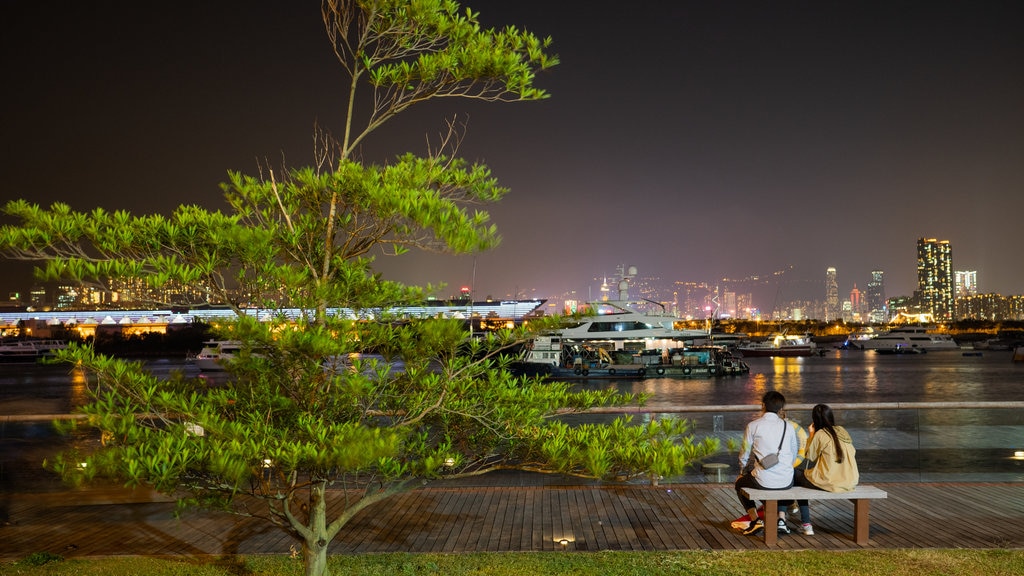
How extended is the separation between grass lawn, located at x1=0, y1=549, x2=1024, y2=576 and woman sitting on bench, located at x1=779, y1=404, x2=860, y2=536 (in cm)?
52

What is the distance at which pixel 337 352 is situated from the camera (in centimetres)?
333

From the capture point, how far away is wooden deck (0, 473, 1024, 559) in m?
5.89

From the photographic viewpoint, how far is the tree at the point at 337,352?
10.6 feet

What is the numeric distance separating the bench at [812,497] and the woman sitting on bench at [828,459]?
0.23ft

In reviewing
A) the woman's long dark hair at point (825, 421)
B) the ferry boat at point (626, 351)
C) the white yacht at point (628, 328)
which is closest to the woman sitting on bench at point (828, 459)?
the woman's long dark hair at point (825, 421)

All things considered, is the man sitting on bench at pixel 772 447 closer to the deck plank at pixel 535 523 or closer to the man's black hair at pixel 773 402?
the man's black hair at pixel 773 402

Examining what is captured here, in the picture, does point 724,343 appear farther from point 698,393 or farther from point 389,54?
point 389,54

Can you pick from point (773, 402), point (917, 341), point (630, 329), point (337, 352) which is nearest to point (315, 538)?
point (337, 352)

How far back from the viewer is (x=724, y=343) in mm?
74062

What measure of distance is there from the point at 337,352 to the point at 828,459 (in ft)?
14.5

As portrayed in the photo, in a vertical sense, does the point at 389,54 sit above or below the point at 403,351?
above

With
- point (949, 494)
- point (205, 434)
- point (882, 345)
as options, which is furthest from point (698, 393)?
point (882, 345)

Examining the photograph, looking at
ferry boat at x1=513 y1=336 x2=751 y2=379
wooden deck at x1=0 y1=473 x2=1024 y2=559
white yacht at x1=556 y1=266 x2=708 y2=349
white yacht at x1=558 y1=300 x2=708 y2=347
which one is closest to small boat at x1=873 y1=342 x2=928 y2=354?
white yacht at x1=556 y1=266 x2=708 y2=349

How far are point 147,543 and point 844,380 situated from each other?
4906 cm
